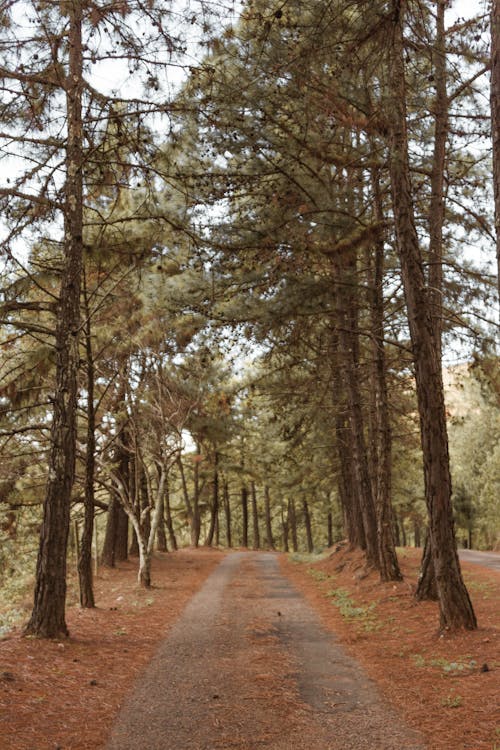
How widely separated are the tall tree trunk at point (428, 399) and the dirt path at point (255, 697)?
62.7 inches

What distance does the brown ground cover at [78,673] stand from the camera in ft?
15.0

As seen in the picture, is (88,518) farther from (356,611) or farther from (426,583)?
(426,583)

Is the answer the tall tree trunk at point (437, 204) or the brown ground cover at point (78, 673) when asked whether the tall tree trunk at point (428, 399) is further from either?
the brown ground cover at point (78, 673)

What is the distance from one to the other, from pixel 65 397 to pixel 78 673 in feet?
11.4

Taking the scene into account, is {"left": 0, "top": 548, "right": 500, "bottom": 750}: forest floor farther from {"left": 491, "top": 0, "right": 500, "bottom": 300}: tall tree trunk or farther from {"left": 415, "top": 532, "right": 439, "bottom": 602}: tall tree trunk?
{"left": 491, "top": 0, "right": 500, "bottom": 300}: tall tree trunk

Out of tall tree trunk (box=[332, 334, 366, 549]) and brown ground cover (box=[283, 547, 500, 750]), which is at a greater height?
tall tree trunk (box=[332, 334, 366, 549])

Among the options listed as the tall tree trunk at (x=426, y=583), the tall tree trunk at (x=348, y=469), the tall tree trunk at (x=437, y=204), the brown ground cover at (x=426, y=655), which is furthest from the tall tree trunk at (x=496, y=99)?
the tall tree trunk at (x=348, y=469)

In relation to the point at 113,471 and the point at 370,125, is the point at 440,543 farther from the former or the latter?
the point at 113,471

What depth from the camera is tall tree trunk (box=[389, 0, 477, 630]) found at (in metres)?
7.30

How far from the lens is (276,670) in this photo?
20.8 feet

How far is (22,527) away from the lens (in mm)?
14664

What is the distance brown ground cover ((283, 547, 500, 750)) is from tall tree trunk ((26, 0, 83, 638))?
395cm

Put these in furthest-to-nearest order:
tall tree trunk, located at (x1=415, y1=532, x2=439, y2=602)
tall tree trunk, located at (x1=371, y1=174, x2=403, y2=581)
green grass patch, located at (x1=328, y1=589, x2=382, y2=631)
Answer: tall tree trunk, located at (x1=371, y1=174, x2=403, y2=581)
tall tree trunk, located at (x1=415, y1=532, x2=439, y2=602)
green grass patch, located at (x1=328, y1=589, x2=382, y2=631)

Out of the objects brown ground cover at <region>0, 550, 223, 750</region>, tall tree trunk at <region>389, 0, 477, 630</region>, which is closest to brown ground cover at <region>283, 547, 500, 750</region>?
tall tree trunk at <region>389, 0, 477, 630</region>
